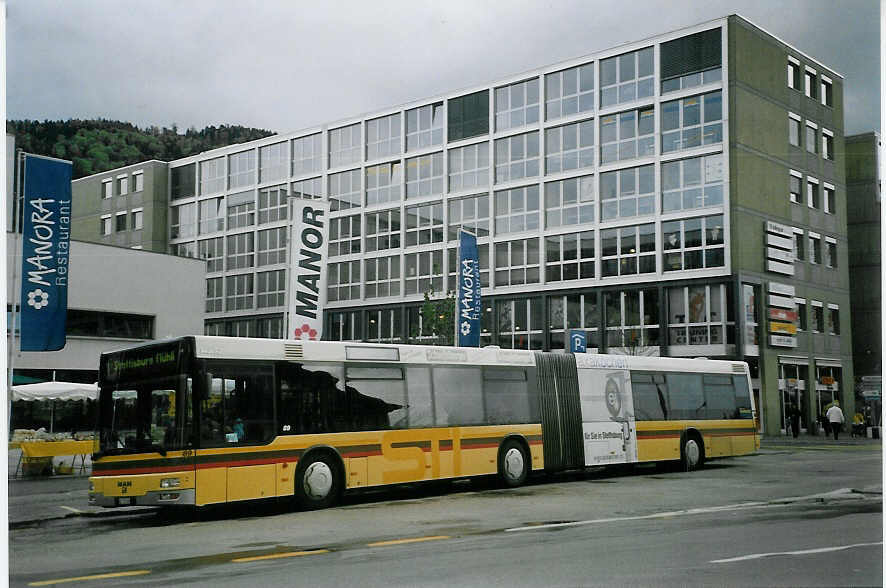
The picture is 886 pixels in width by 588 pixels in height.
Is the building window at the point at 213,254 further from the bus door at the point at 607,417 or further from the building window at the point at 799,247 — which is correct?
the building window at the point at 799,247

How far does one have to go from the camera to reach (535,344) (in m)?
33.9

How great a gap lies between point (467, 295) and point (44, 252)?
1400 cm

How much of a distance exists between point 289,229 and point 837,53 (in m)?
10.1

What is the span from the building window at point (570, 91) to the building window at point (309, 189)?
159 inches

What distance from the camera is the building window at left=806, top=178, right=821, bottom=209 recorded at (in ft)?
33.9

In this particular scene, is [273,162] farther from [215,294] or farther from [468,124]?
[468,124]

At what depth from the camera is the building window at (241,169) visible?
1345 centimetres

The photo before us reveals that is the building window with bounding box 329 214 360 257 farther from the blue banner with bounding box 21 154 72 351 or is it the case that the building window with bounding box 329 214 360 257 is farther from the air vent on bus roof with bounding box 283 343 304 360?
the blue banner with bounding box 21 154 72 351

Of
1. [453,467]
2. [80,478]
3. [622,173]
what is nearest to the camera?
[453,467]

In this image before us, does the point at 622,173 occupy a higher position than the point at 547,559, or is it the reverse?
the point at 622,173

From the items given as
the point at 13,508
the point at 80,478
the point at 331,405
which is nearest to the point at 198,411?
the point at 331,405

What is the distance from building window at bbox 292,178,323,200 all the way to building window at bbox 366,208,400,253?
227 cm

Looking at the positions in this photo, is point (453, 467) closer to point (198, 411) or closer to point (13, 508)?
point (198, 411)

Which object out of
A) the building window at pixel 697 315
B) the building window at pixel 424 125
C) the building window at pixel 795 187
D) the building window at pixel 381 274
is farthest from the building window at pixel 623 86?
the building window at pixel 381 274
